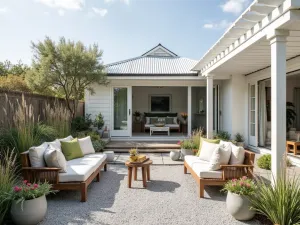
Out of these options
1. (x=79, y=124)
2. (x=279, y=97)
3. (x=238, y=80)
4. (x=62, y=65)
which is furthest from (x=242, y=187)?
(x=62, y=65)

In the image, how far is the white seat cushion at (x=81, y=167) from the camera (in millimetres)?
4012

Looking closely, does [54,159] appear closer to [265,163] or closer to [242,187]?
[242,187]

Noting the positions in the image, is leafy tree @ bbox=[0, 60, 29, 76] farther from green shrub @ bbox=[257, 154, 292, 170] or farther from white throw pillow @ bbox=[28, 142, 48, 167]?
green shrub @ bbox=[257, 154, 292, 170]

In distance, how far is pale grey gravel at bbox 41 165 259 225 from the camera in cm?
327

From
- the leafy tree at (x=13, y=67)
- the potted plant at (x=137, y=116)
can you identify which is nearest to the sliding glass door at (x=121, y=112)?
the potted plant at (x=137, y=116)

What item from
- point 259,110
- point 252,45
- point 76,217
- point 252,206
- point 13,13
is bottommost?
point 76,217

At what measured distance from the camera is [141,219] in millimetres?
3295

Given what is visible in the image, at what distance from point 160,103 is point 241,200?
36.3 feet

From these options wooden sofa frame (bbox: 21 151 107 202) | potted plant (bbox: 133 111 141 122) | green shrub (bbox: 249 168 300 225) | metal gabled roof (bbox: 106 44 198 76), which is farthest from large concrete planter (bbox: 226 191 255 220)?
potted plant (bbox: 133 111 141 122)

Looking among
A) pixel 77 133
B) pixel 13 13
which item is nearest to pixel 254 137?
pixel 77 133

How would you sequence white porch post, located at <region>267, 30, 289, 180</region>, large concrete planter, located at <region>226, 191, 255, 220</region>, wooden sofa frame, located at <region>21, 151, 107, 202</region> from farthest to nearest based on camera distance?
1. wooden sofa frame, located at <region>21, 151, 107, 202</region>
2. white porch post, located at <region>267, 30, 289, 180</region>
3. large concrete planter, located at <region>226, 191, 255, 220</region>

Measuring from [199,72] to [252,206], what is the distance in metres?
7.02

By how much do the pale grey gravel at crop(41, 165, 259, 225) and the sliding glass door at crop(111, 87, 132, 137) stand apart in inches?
192

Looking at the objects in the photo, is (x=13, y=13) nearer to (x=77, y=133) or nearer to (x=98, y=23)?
(x=98, y=23)
